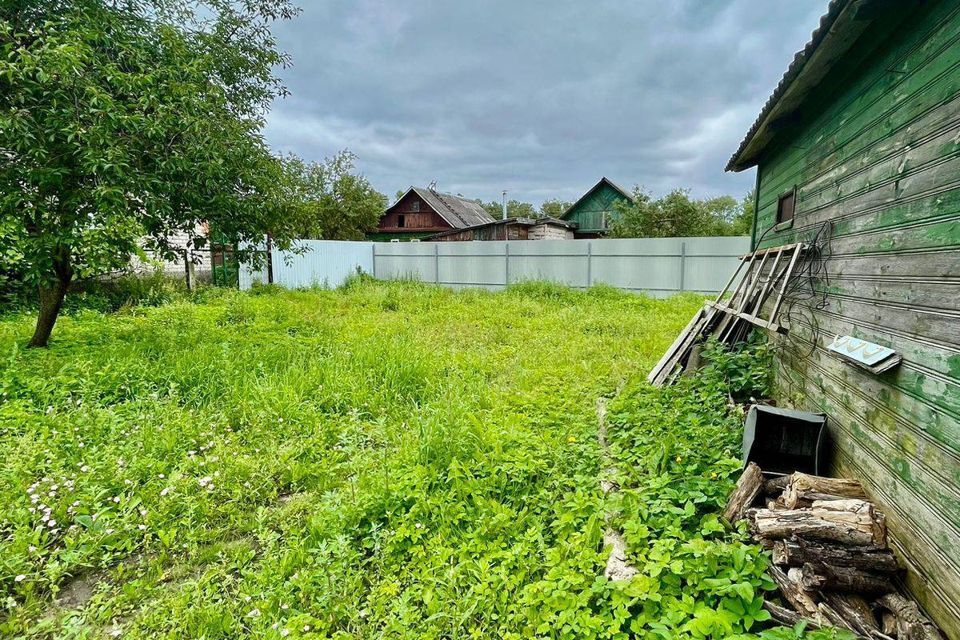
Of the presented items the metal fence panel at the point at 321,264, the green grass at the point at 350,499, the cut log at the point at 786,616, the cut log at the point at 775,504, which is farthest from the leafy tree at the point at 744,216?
the cut log at the point at 786,616

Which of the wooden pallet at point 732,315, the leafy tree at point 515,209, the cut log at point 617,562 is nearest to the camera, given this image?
the cut log at point 617,562

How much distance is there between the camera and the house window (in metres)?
3.37

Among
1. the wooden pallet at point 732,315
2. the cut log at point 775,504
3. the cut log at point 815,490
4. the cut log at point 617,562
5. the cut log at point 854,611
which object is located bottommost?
the cut log at point 617,562

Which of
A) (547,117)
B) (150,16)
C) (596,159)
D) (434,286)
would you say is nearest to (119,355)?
(150,16)

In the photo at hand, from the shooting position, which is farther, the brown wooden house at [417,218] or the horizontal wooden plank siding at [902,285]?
the brown wooden house at [417,218]

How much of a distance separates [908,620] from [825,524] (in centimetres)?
32

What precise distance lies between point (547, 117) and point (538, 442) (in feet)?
70.1

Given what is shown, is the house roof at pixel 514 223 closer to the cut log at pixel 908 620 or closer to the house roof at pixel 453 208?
the house roof at pixel 453 208

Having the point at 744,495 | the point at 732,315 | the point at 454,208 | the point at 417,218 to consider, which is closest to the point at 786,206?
the point at 732,315

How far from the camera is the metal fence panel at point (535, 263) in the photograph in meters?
10.2

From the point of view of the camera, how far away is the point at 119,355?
4.36 metres

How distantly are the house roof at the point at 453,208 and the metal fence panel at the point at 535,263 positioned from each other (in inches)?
412

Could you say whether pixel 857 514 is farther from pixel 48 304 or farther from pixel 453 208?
pixel 453 208

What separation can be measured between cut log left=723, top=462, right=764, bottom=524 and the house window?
7.77 feet
